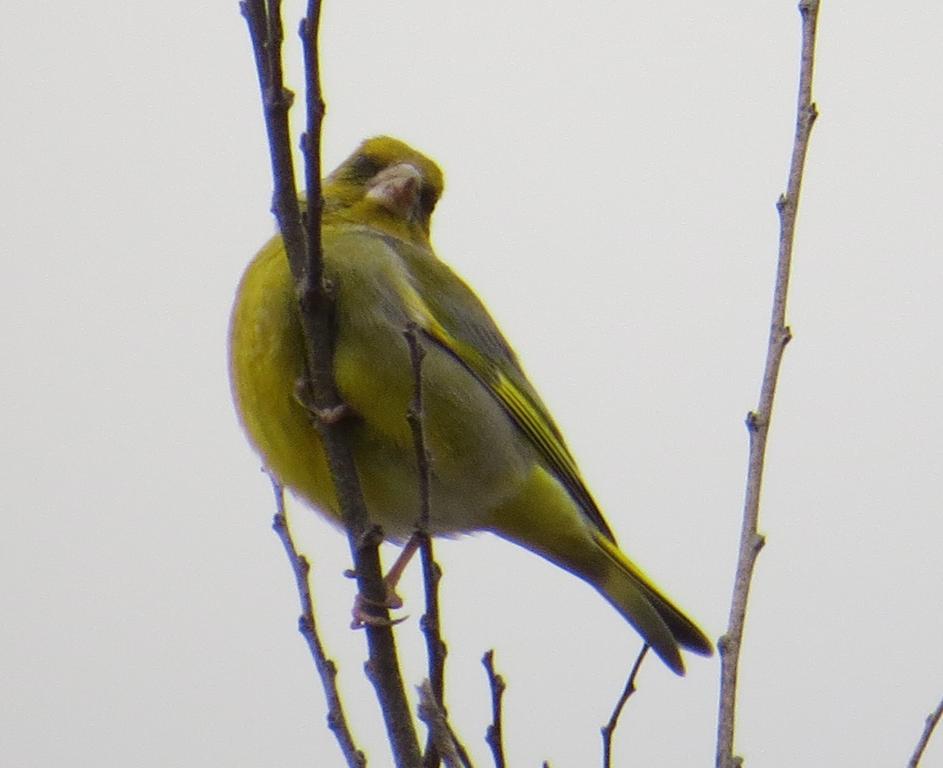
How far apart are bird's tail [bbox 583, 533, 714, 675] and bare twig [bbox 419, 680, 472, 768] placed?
82.2 inches

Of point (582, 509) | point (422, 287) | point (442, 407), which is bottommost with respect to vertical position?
point (582, 509)

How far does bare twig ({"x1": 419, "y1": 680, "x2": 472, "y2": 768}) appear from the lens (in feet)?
7.28

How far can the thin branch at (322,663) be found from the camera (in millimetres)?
2568

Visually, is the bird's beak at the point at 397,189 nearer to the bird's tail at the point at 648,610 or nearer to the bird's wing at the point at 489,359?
the bird's wing at the point at 489,359

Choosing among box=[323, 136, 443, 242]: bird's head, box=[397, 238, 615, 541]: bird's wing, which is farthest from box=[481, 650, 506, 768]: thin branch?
box=[323, 136, 443, 242]: bird's head

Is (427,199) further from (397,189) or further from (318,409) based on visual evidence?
(318,409)

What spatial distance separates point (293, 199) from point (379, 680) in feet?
2.95

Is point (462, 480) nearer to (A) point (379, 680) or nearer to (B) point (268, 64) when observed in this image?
(A) point (379, 680)

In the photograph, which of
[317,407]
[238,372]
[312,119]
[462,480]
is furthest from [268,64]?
[462,480]

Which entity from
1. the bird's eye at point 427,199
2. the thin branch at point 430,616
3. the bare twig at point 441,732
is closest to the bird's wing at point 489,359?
the bird's eye at point 427,199

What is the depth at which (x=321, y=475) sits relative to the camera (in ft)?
12.0

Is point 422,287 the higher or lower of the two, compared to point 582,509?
higher

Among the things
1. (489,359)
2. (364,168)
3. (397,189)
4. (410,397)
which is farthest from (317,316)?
(364,168)

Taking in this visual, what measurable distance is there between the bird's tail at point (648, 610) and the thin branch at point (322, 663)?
5.22ft
